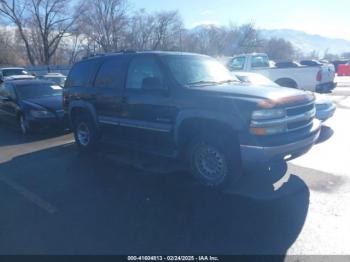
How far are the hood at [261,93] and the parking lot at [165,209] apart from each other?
1.31m

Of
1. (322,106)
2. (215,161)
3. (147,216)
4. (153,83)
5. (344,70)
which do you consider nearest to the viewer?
(147,216)

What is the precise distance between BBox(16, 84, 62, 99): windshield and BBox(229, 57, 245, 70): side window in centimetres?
790

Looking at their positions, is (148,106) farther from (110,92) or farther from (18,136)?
(18,136)

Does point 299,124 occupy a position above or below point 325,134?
above

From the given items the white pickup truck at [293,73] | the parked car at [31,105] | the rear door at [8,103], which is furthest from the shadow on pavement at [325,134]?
the rear door at [8,103]

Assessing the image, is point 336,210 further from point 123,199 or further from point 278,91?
point 123,199

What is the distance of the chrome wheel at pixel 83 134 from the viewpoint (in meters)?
7.25

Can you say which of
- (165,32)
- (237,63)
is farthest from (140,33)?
(237,63)

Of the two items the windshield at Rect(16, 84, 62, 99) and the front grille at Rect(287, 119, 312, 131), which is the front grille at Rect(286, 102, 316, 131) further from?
the windshield at Rect(16, 84, 62, 99)

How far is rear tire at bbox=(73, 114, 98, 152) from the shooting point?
701 centimetres

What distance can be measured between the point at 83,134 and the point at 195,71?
10.6 feet

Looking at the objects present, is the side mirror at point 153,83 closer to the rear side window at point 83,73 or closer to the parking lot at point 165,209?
the parking lot at point 165,209

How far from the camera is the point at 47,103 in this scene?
30.3ft

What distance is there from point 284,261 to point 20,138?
8001 mm
